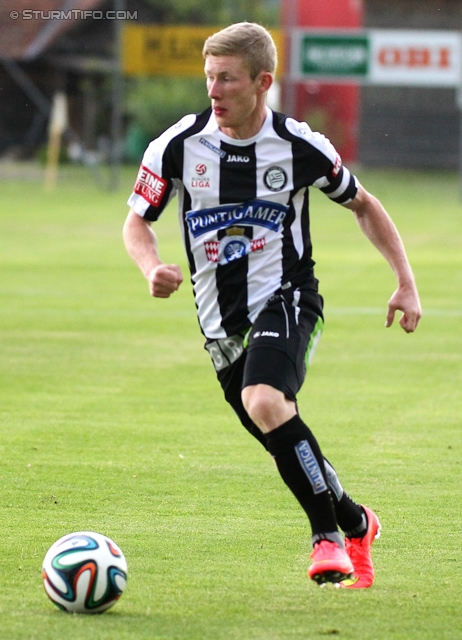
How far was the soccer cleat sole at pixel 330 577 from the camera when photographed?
4.68m

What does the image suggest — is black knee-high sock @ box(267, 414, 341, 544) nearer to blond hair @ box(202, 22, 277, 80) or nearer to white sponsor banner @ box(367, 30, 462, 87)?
blond hair @ box(202, 22, 277, 80)

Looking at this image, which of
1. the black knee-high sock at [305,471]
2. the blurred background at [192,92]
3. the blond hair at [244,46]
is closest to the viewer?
the black knee-high sock at [305,471]

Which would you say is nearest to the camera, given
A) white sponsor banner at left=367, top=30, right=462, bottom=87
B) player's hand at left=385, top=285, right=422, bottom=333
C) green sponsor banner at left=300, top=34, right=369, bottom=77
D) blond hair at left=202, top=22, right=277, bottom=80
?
blond hair at left=202, top=22, right=277, bottom=80

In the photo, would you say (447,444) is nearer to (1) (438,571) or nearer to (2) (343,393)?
(2) (343,393)

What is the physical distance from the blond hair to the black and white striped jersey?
12.7 inches

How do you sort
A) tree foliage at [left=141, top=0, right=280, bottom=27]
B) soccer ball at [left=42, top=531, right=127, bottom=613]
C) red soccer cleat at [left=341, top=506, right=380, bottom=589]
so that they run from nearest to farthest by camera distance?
soccer ball at [left=42, top=531, right=127, bottom=613] → red soccer cleat at [left=341, top=506, right=380, bottom=589] → tree foliage at [left=141, top=0, right=280, bottom=27]

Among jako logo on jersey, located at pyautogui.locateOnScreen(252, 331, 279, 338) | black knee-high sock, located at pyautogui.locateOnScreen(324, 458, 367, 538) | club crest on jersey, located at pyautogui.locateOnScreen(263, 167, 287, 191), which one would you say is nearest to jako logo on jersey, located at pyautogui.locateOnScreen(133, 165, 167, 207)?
club crest on jersey, located at pyautogui.locateOnScreen(263, 167, 287, 191)

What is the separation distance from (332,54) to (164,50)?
4.96 meters

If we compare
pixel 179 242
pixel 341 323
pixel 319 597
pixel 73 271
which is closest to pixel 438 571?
pixel 319 597

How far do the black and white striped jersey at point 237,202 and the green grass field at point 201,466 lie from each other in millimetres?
1146

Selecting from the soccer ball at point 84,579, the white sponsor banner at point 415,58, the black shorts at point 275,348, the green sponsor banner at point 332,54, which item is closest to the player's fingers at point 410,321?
the black shorts at point 275,348

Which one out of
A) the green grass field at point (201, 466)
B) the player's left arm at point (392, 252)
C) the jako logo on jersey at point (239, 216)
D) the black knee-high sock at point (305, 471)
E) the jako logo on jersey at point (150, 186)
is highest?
the jako logo on jersey at point (150, 186)

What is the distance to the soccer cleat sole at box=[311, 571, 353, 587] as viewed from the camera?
15.3ft

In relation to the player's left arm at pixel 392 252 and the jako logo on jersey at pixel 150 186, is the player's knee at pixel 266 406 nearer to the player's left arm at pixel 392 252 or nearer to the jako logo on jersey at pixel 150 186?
the player's left arm at pixel 392 252
